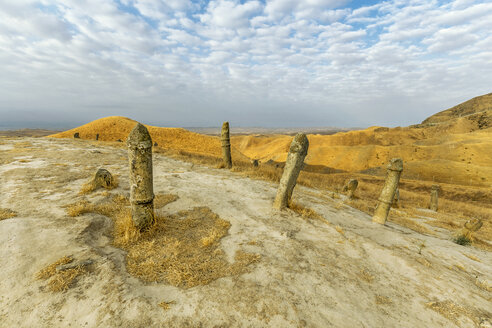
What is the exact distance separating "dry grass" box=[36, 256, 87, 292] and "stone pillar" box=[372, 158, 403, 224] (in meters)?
9.35

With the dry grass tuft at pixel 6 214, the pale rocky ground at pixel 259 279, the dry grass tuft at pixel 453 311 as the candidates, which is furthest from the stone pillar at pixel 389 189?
the dry grass tuft at pixel 6 214

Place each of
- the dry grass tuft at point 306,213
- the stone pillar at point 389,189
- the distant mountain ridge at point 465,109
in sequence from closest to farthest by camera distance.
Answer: the dry grass tuft at point 306,213 → the stone pillar at point 389,189 → the distant mountain ridge at point 465,109

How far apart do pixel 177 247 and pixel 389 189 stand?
7988 millimetres

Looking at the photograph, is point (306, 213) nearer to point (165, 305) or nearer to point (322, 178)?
point (165, 305)

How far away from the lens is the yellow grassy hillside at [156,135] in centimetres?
2991

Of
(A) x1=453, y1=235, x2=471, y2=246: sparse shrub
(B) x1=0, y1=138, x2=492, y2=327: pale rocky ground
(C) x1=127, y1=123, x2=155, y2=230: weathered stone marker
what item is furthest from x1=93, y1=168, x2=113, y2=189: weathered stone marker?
(A) x1=453, y1=235, x2=471, y2=246: sparse shrub

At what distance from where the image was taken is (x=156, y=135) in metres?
32.1

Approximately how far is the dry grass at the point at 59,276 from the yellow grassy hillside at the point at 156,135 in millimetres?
26131

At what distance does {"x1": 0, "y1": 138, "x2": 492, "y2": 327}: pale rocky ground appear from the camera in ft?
8.84

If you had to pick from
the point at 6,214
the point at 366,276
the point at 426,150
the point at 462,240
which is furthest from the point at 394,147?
the point at 6,214

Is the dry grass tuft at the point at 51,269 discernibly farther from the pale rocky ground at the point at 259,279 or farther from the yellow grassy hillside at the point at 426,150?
the yellow grassy hillside at the point at 426,150

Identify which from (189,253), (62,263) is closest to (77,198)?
(62,263)

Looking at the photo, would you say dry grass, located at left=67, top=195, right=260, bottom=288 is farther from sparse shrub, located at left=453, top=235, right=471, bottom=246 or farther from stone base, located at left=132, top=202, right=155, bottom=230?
sparse shrub, located at left=453, top=235, right=471, bottom=246

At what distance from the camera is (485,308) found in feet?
12.5
